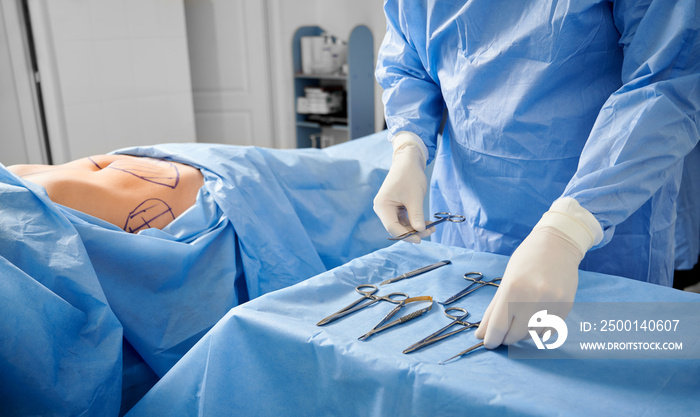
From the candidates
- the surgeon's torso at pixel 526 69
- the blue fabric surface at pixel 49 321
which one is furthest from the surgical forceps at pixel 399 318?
the blue fabric surface at pixel 49 321

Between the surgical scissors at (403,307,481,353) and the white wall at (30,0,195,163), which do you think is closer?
the surgical scissors at (403,307,481,353)

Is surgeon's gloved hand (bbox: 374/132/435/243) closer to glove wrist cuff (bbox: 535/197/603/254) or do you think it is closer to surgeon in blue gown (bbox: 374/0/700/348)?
surgeon in blue gown (bbox: 374/0/700/348)

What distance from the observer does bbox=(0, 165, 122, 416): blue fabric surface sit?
3.37 ft

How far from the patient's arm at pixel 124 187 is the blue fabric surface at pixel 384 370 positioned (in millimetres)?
653

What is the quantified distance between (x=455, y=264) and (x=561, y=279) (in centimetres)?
28

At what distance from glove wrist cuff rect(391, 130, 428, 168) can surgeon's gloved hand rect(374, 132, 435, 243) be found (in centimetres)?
1

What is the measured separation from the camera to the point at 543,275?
0.82 m

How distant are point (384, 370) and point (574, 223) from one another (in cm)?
38

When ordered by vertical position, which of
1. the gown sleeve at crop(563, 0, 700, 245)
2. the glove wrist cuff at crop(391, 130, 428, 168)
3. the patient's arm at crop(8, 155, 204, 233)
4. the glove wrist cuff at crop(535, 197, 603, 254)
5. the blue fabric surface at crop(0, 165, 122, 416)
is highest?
the gown sleeve at crop(563, 0, 700, 245)

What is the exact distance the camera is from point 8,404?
3.35ft

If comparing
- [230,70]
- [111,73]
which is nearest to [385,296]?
[111,73]

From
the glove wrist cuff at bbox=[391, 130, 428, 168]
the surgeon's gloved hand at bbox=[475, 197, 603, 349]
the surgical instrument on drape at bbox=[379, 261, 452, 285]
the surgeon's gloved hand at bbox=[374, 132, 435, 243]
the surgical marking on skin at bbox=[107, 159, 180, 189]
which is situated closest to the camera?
the surgeon's gloved hand at bbox=[475, 197, 603, 349]

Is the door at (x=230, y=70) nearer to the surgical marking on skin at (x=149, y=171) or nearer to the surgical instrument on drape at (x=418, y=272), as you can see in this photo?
the surgical marking on skin at (x=149, y=171)

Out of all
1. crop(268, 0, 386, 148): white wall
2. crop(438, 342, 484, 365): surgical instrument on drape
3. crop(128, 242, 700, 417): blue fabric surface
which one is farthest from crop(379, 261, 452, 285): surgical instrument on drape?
crop(268, 0, 386, 148): white wall
